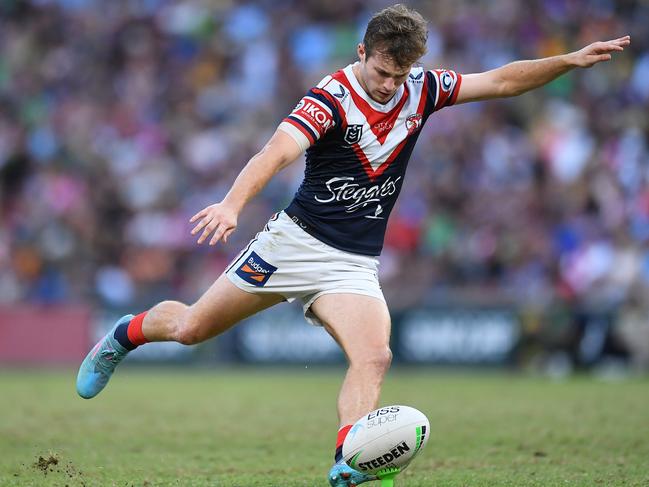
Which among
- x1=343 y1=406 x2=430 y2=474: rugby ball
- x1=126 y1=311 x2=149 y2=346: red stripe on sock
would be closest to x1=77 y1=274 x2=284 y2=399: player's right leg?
x1=126 y1=311 x2=149 y2=346: red stripe on sock

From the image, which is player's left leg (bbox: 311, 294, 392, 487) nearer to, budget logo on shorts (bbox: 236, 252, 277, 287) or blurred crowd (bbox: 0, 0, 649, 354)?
budget logo on shorts (bbox: 236, 252, 277, 287)

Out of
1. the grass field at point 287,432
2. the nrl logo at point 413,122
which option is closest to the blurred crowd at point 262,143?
the grass field at point 287,432

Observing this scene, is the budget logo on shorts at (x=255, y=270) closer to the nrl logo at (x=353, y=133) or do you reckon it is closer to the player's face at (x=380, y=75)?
the nrl logo at (x=353, y=133)

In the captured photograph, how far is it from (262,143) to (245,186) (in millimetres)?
12767

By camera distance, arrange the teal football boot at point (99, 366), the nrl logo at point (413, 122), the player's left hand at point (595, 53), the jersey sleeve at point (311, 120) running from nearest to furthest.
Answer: the jersey sleeve at point (311, 120)
the nrl logo at point (413, 122)
the player's left hand at point (595, 53)
the teal football boot at point (99, 366)

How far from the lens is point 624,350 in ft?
48.7

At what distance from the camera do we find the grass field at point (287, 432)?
688 cm

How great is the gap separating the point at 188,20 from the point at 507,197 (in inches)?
311

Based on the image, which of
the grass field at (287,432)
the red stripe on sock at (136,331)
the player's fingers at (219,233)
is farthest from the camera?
the red stripe on sock at (136,331)

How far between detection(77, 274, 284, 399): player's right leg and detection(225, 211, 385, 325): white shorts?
106 millimetres

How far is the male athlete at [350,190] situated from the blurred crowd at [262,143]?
8877 mm

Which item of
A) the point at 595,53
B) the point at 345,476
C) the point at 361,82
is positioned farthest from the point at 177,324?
the point at 595,53

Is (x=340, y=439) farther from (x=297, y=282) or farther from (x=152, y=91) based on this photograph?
(x=152, y=91)

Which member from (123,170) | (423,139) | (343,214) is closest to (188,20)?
(123,170)
